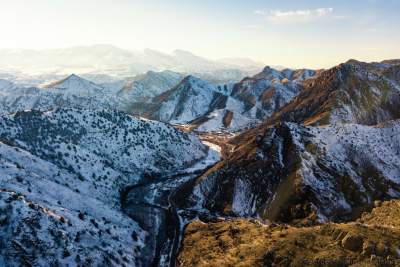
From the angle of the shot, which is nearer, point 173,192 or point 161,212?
point 161,212

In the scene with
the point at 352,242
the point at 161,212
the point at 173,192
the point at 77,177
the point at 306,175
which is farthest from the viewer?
the point at 173,192

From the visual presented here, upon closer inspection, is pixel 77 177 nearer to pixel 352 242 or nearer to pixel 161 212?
pixel 161 212

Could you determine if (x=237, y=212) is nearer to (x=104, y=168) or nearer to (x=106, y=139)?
(x=104, y=168)

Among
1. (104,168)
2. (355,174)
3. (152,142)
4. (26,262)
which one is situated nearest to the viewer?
(26,262)

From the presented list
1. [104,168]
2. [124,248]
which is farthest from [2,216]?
[104,168]

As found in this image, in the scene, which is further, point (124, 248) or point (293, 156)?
point (293, 156)

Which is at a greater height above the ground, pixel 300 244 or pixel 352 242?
pixel 352 242

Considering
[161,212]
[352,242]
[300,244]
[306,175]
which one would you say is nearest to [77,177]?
[161,212]

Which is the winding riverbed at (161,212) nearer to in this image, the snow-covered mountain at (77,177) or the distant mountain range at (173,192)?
the distant mountain range at (173,192)
